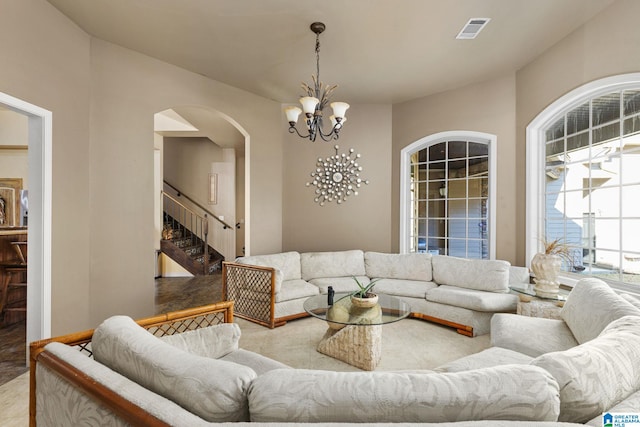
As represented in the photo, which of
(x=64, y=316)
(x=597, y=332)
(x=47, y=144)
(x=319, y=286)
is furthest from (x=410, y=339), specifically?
(x=47, y=144)

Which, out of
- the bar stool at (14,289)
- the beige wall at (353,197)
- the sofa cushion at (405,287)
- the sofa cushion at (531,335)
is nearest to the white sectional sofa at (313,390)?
the sofa cushion at (531,335)

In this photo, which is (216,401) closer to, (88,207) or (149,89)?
(88,207)

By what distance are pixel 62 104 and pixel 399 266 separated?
427 centimetres

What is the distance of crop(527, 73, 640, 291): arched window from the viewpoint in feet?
9.04

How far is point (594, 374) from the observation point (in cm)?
114

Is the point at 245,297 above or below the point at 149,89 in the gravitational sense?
below

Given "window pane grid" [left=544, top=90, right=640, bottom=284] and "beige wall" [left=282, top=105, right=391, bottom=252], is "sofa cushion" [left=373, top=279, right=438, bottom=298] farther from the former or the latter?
"window pane grid" [left=544, top=90, right=640, bottom=284]

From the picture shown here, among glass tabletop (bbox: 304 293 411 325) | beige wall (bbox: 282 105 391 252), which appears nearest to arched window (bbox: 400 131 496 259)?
beige wall (bbox: 282 105 391 252)

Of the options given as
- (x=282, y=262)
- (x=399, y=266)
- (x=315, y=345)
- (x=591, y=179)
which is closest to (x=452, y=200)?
(x=399, y=266)

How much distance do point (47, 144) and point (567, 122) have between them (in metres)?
5.22

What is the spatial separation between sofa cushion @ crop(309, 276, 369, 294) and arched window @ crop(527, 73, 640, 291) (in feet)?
7.16

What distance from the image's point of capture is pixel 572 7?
9.07ft

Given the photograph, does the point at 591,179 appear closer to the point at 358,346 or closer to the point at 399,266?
the point at 399,266

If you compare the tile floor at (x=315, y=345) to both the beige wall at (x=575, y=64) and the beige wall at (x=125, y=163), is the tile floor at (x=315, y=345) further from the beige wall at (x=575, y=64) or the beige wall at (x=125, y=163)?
the beige wall at (x=575, y=64)
